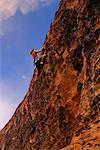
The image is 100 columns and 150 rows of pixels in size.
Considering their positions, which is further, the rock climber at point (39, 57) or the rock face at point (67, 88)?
the rock climber at point (39, 57)

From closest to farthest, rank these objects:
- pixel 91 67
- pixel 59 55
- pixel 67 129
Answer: pixel 91 67 < pixel 67 129 < pixel 59 55

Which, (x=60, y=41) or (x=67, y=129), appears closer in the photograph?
(x=67, y=129)

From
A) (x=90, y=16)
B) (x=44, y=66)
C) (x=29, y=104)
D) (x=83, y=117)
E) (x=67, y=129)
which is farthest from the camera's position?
(x=29, y=104)

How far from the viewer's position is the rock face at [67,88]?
17688 millimetres

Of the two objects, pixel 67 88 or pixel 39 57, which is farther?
pixel 39 57

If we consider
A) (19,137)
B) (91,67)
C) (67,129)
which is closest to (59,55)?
(67,129)

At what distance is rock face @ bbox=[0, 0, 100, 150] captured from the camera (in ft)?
58.0

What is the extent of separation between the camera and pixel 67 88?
25.9 meters

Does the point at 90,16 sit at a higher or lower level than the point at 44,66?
lower

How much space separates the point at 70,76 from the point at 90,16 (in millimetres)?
4831

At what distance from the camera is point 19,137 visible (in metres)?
34.5

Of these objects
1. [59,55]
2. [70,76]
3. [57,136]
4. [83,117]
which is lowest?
[83,117]

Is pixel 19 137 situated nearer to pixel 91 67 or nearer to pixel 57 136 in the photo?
pixel 57 136

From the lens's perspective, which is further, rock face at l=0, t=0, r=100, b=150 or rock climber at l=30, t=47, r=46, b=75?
rock climber at l=30, t=47, r=46, b=75
